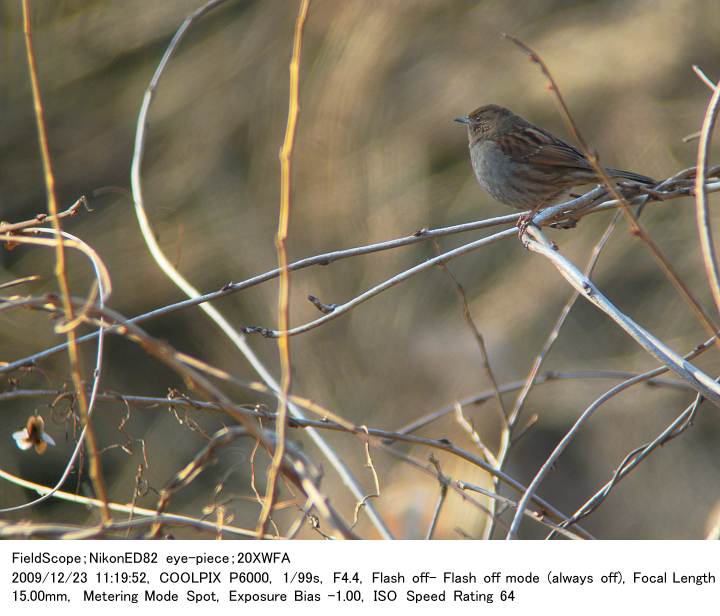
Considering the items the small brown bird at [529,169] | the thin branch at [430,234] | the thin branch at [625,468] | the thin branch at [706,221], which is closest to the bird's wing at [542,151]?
the small brown bird at [529,169]

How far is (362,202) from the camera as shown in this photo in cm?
730

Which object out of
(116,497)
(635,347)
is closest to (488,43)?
(635,347)

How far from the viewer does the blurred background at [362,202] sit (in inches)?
278

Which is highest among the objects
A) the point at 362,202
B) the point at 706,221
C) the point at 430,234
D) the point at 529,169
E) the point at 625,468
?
the point at 362,202

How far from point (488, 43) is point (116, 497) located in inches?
200

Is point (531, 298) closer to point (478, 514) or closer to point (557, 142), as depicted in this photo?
point (478, 514)

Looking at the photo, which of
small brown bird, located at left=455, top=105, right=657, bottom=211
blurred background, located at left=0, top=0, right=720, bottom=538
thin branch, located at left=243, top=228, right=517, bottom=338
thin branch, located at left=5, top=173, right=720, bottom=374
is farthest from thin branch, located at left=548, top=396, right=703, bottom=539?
blurred background, located at left=0, top=0, right=720, bottom=538

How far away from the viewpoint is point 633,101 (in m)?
7.19

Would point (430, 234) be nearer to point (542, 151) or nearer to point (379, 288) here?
point (379, 288)

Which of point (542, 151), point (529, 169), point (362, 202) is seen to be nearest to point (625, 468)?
point (529, 169)

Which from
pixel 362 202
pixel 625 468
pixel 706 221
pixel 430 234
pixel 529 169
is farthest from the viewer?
pixel 362 202

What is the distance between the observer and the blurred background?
7062 millimetres

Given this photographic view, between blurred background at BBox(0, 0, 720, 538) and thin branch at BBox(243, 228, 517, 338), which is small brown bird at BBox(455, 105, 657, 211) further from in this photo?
blurred background at BBox(0, 0, 720, 538)
